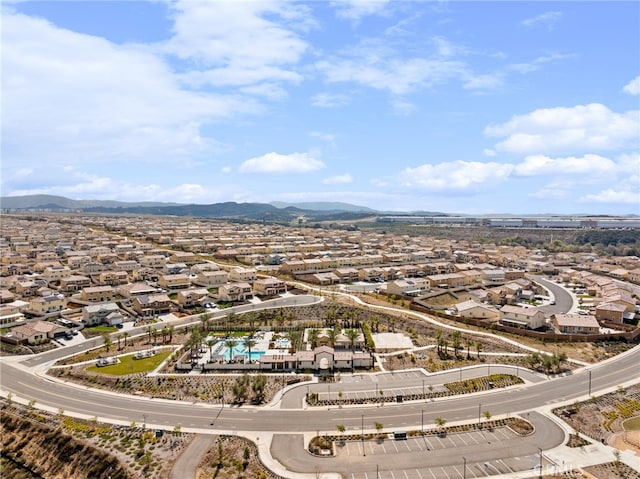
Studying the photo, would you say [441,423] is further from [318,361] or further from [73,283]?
[73,283]

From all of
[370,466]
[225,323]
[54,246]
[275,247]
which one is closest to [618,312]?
[370,466]

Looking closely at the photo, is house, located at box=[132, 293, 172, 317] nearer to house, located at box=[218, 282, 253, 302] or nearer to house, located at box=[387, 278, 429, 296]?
house, located at box=[218, 282, 253, 302]

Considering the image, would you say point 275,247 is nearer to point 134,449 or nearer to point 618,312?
point 618,312

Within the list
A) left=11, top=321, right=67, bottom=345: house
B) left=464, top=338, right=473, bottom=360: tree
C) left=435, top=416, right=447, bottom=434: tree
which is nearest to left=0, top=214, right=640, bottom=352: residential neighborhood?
left=11, top=321, right=67, bottom=345: house

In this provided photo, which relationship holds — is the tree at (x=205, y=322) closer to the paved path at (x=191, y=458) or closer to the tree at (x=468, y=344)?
the paved path at (x=191, y=458)

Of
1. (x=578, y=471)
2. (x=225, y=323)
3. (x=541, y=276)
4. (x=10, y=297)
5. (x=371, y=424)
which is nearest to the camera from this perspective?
(x=578, y=471)

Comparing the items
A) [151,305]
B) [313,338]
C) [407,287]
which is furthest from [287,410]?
[407,287]
